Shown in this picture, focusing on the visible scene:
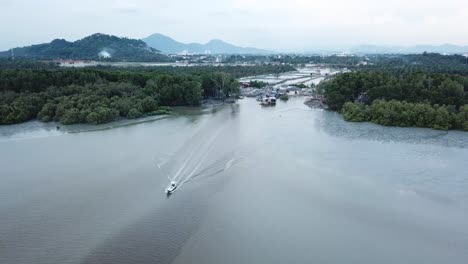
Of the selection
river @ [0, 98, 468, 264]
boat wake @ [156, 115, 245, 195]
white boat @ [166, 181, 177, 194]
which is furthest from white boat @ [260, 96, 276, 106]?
white boat @ [166, 181, 177, 194]

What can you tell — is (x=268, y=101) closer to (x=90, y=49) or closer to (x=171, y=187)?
(x=171, y=187)

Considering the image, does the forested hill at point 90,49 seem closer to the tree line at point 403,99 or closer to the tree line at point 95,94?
the tree line at point 95,94

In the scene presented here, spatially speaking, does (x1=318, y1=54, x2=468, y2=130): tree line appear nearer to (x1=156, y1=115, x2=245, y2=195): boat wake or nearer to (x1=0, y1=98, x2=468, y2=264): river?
(x1=0, y1=98, x2=468, y2=264): river

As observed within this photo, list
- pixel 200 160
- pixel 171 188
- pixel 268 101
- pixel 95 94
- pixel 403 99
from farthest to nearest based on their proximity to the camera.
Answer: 1. pixel 268 101
2. pixel 95 94
3. pixel 403 99
4. pixel 200 160
5. pixel 171 188

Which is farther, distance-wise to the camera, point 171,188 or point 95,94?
point 95,94

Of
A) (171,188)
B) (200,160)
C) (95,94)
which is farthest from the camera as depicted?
(95,94)

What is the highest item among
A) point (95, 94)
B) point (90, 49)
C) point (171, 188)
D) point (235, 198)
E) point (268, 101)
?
point (90, 49)

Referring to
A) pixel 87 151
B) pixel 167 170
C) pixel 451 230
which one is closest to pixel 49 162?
pixel 87 151

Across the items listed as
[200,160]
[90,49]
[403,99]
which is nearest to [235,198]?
[200,160]

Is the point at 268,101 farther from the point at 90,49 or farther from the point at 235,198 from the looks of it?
the point at 90,49

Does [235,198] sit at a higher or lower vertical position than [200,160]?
lower
